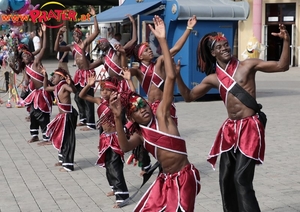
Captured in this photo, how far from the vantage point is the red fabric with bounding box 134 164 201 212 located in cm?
423

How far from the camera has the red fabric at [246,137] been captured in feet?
16.8

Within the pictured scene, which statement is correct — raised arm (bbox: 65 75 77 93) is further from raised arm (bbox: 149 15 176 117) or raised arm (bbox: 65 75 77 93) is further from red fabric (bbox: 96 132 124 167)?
raised arm (bbox: 149 15 176 117)

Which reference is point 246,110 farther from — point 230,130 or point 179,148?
point 179,148

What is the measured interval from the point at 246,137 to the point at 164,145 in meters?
1.12

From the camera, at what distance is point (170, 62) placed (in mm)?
4324

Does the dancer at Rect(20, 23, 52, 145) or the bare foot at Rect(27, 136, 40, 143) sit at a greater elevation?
the dancer at Rect(20, 23, 52, 145)

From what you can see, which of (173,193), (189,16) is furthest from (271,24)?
(173,193)

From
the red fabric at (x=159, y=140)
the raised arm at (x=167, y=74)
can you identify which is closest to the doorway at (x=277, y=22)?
the raised arm at (x=167, y=74)

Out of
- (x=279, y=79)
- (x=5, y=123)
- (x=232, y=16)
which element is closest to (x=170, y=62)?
(x=5, y=123)

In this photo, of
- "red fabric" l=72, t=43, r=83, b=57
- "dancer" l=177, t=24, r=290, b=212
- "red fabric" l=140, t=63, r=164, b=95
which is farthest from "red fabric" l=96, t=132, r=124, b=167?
"red fabric" l=72, t=43, r=83, b=57

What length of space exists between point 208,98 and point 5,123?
5612 mm

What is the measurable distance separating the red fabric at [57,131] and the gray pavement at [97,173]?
358 millimetres

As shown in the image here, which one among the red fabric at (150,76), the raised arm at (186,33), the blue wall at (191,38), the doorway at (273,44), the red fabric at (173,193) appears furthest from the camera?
the doorway at (273,44)

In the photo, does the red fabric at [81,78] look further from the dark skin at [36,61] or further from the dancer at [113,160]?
the dancer at [113,160]
